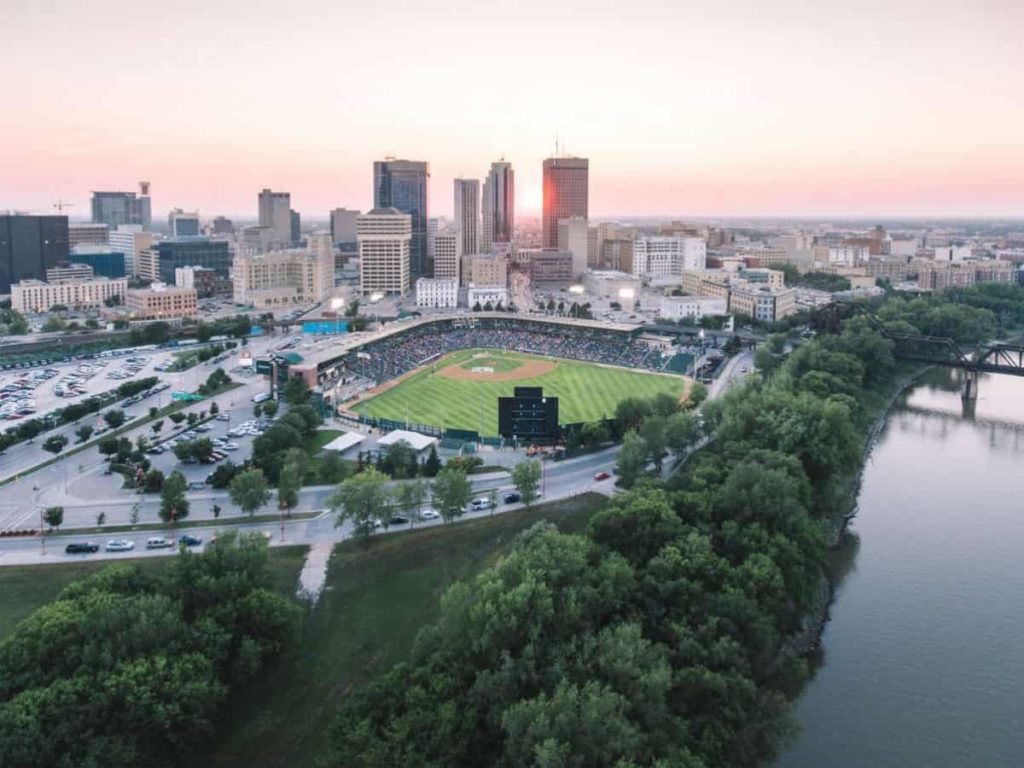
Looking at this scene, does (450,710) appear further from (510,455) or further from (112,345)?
(112,345)

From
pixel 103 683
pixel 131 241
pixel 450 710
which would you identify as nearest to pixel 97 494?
pixel 103 683

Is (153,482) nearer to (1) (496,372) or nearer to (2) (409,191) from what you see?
(1) (496,372)

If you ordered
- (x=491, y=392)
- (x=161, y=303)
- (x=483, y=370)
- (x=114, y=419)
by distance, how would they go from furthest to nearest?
(x=161, y=303), (x=483, y=370), (x=491, y=392), (x=114, y=419)

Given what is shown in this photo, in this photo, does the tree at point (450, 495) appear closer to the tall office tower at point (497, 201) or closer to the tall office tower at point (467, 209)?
the tall office tower at point (467, 209)

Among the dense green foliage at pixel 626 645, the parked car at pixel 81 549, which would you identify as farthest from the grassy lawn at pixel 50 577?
the dense green foliage at pixel 626 645

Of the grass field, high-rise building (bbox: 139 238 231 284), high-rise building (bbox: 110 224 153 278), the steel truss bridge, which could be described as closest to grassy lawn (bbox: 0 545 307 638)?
the grass field

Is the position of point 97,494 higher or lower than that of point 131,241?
lower

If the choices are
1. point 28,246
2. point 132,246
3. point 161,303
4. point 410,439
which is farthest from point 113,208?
point 410,439
